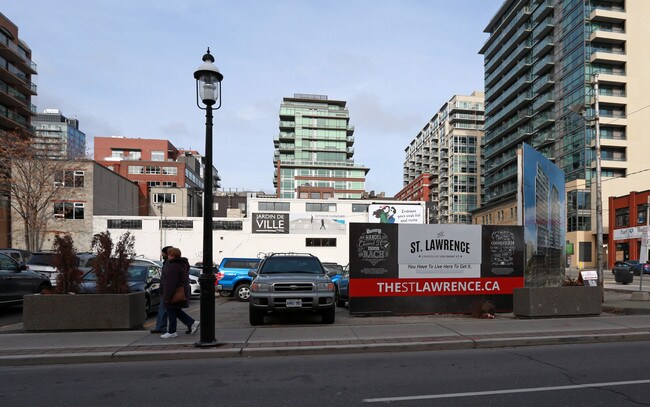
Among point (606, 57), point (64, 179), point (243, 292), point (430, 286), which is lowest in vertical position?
point (243, 292)

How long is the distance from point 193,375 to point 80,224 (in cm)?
5084

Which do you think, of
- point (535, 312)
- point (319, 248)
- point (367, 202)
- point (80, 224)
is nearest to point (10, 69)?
point (80, 224)

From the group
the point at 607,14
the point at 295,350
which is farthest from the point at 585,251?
the point at 295,350

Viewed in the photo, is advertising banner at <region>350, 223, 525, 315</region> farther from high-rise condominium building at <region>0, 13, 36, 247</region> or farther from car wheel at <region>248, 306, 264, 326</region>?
high-rise condominium building at <region>0, 13, 36, 247</region>

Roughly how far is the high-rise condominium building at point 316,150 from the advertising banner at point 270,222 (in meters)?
41.0

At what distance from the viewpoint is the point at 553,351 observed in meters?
8.09

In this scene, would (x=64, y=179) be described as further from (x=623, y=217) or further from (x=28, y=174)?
(x=623, y=217)

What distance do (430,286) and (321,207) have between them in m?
49.6

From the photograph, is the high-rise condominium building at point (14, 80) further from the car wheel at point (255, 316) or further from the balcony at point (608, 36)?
the balcony at point (608, 36)

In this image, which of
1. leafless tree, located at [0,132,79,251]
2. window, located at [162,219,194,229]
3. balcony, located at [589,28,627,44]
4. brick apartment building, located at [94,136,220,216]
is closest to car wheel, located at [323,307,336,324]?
leafless tree, located at [0,132,79,251]

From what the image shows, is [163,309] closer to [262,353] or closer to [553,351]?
[262,353]

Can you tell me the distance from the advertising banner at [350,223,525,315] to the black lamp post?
13.7ft

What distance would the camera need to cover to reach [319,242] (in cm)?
5703

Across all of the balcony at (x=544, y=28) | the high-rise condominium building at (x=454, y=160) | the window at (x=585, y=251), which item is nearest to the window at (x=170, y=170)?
the high-rise condominium building at (x=454, y=160)
